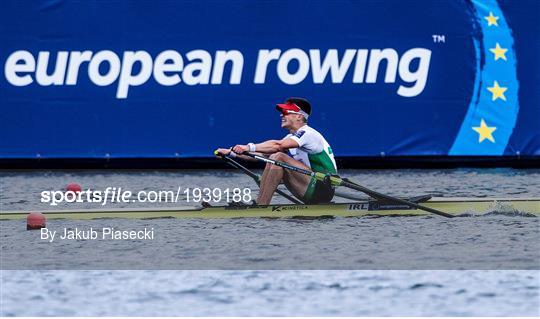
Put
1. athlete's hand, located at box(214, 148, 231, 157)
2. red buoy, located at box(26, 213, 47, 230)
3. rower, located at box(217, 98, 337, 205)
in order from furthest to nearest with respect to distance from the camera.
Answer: rower, located at box(217, 98, 337, 205)
athlete's hand, located at box(214, 148, 231, 157)
red buoy, located at box(26, 213, 47, 230)

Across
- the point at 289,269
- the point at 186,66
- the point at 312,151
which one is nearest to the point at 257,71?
the point at 186,66

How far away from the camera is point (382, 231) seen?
46.1 ft

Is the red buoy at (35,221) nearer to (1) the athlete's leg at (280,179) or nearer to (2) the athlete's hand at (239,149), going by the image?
(2) the athlete's hand at (239,149)

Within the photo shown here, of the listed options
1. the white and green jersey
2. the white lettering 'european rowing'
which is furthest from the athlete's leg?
the white lettering 'european rowing'

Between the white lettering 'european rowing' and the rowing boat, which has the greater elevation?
the white lettering 'european rowing'

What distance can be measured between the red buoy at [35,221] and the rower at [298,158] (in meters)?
2.53

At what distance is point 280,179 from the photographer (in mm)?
15438

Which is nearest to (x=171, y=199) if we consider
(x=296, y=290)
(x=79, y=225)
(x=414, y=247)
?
(x=79, y=225)

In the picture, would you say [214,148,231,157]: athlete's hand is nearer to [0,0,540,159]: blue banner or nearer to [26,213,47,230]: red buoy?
[26,213,47,230]: red buoy

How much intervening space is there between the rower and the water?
52 centimetres

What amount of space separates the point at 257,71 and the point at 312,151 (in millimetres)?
7887

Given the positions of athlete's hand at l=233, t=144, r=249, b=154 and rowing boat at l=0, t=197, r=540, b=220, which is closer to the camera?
athlete's hand at l=233, t=144, r=249, b=154

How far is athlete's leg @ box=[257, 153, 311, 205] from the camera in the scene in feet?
50.4

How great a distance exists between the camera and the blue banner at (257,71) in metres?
23.0
